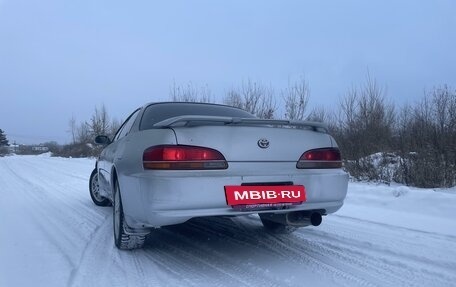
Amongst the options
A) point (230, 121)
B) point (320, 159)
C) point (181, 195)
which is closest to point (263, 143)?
point (230, 121)

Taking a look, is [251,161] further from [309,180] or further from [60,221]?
[60,221]

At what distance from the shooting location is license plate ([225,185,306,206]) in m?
3.13

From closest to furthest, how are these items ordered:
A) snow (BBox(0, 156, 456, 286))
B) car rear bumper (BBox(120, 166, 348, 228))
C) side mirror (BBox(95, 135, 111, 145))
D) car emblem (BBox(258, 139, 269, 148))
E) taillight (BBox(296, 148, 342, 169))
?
1. car rear bumper (BBox(120, 166, 348, 228))
2. snow (BBox(0, 156, 456, 286))
3. car emblem (BBox(258, 139, 269, 148))
4. taillight (BBox(296, 148, 342, 169))
5. side mirror (BBox(95, 135, 111, 145))

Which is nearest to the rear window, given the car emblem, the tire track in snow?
the car emblem

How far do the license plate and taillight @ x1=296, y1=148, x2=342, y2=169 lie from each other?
9.3 inches

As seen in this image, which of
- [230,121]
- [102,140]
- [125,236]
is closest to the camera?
[230,121]

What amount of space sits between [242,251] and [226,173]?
1163 millimetres

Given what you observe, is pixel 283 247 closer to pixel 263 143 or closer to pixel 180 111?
pixel 263 143

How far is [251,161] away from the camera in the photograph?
3277 mm

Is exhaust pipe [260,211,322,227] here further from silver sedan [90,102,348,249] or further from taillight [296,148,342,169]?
taillight [296,148,342,169]

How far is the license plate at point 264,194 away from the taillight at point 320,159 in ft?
0.78

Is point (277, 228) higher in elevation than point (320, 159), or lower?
lower

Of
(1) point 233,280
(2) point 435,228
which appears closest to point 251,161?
(1) point 233,280

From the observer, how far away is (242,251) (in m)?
3.96
